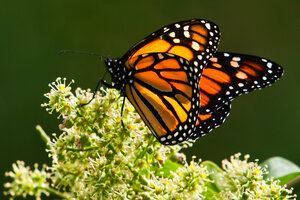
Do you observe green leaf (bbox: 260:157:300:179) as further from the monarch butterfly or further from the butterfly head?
the butterfly head

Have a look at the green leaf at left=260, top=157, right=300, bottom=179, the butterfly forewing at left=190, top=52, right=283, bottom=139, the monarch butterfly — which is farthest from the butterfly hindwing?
the green leaf at left=260, top=157, right=300, bottom=179

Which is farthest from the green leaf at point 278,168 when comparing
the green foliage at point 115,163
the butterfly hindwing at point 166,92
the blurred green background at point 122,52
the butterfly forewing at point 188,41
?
the blurred green background at point 122,52

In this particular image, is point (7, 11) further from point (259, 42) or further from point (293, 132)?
point (293, 132)

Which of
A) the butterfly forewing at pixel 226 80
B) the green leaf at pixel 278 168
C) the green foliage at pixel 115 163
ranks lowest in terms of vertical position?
the green leaf at pixel 278 168

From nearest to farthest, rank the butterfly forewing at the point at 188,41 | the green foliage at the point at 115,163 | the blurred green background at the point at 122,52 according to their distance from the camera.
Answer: the green foliage at the point at 115,163 → the butterfly forewing at the point at 188,41 → the blurred green background at the point at 122,52

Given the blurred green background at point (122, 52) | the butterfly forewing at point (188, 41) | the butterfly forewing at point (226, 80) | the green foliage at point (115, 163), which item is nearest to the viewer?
the green foliage at point (115, 163)

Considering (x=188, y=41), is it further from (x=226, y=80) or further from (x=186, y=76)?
(x=226, y=80)

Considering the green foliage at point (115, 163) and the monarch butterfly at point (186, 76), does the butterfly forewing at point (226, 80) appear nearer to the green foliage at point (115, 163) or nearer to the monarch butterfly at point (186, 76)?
the monarch butterfly at point (186, 76)
